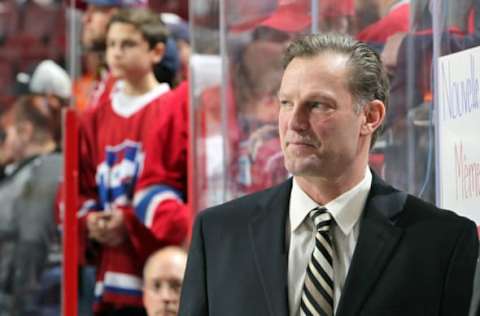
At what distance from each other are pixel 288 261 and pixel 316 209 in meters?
0.10

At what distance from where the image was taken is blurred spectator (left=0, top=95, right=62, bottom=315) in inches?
210

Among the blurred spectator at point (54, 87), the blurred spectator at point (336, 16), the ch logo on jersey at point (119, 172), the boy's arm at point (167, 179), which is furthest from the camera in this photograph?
the blurred spectator at point (54, 87)

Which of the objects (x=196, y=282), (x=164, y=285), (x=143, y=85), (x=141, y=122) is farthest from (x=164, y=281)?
(x=196, y=282)

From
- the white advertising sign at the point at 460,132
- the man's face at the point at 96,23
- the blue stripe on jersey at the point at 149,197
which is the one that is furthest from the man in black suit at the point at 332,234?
the man's face at the point at 96,23

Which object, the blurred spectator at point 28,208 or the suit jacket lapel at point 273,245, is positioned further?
the blurred spectator at point 28,208

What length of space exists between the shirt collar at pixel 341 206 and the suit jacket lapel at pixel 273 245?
25mm

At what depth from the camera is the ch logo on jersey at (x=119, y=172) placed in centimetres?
428

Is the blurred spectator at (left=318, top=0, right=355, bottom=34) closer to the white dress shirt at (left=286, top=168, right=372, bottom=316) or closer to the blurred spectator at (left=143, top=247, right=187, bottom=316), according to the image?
the white dress shirt at (left=286, top=168, right=372, bottom=316)

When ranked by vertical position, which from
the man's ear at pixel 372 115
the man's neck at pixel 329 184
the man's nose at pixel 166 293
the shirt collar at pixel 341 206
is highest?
the man's ear at pixel 372 115

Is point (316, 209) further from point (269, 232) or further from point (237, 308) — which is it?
point (237, 308)

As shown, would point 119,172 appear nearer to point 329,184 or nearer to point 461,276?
point 329,184

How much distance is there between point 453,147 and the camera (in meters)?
2.46

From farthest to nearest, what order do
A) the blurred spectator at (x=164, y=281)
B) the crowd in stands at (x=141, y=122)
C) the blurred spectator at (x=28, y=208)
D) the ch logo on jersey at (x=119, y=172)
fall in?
the blurred spectator at (x=28, y=208), the ch logo on jersey at (x=119, y=172), the blurred spectator at (x=164, y=281), the crowd in stands at (x=141, y=122)

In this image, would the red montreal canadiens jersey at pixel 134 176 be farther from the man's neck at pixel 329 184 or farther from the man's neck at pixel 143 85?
the man's neck at pixel 329 184
